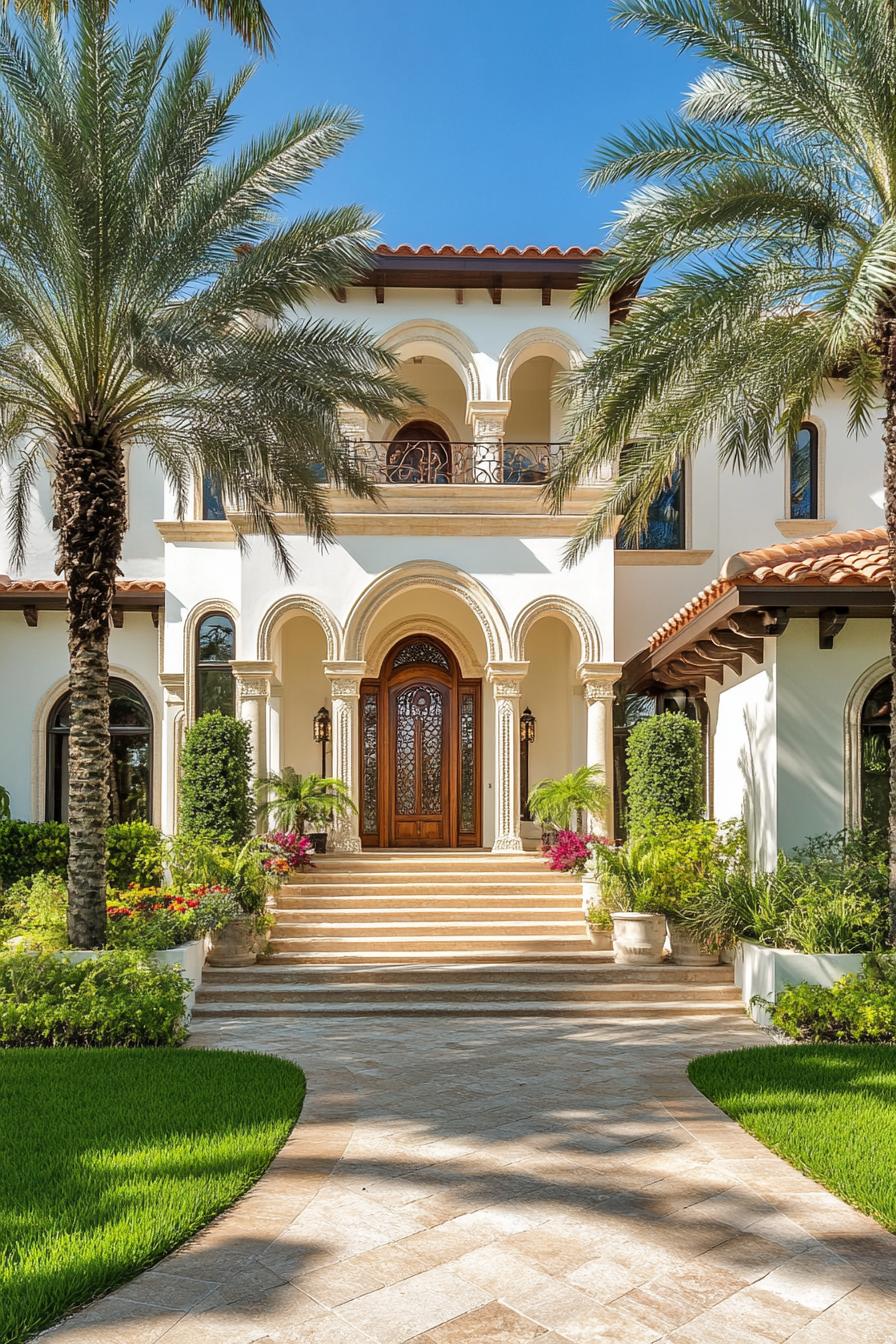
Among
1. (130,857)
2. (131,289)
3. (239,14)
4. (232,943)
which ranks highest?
(239,14)

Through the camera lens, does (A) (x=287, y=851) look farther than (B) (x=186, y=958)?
Yes

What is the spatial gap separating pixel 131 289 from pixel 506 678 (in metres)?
7.81

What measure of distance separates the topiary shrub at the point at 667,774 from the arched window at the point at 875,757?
2.24 m

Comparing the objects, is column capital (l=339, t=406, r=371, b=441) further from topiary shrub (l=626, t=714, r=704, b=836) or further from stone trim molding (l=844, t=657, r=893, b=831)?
stone trim molding (l=844, t=657, r=893, b=831)

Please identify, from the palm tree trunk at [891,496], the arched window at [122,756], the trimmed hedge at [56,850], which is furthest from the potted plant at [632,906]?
the arched window at [122,756]

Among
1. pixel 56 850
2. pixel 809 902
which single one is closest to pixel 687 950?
pixel 809 902

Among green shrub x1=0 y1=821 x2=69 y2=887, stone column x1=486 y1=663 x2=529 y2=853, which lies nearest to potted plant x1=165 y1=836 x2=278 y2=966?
green shrub x1=0 y1=821 x2=69 y2=887

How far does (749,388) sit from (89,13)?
677 cm

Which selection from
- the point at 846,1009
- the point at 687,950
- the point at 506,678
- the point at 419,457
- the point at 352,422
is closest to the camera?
the point at 846,1009

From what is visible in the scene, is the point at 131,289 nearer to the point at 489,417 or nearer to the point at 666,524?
the point at 489,417

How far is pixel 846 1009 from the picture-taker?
28.9ft

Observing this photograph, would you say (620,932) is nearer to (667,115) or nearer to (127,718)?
(667,115)

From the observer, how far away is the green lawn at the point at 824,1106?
5762mm

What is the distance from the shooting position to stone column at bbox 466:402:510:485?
16484mm
